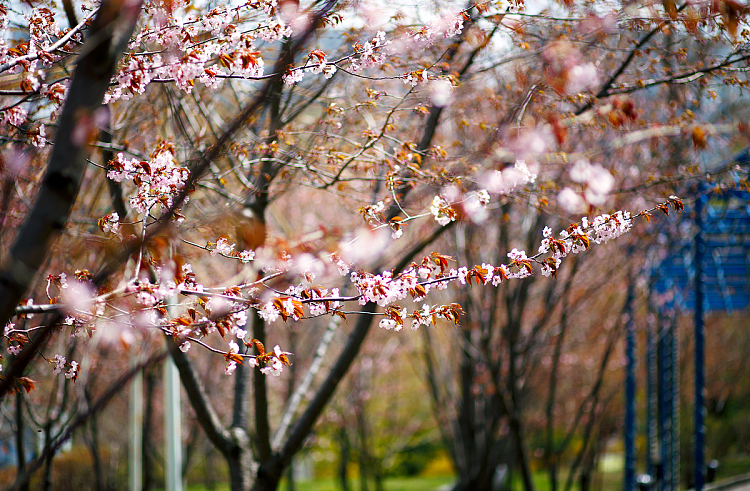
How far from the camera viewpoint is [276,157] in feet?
12.8

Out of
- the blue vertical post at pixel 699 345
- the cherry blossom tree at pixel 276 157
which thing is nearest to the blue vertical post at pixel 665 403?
the blue vertical post at pixel 699 345

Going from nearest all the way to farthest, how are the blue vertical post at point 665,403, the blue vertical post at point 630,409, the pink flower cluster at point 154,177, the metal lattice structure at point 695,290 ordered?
the pink flower cluster at point 154,177 → the metal lattice structure at point 695,290 → the blue vertical post at point 630,409 → the blue vertical post at point 665,403

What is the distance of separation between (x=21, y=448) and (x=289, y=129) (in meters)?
3.93

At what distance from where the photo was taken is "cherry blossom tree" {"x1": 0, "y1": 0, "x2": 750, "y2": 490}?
73.8 inches

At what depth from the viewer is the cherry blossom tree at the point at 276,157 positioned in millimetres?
1875

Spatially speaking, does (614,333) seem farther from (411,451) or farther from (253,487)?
(411,451)

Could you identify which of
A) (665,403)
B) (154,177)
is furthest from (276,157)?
(665,403)

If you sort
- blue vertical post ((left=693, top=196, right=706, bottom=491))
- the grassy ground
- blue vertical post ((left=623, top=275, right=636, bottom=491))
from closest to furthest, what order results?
blue vertical post ((left=693, top=196, right=706, bottom=491))
blue vertical post ((left=623, top=275, right=636, bottom=491))
the grassy ground

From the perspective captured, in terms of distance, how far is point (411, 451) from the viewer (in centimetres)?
2217

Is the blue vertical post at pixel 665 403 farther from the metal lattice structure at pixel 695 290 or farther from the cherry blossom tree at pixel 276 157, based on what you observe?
the cherry blossom tree at pixel 276 157

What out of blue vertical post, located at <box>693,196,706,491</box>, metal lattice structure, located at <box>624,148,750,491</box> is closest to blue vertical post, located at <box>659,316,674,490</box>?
metal lattice structure, located at <box>624,148,750,491</box>

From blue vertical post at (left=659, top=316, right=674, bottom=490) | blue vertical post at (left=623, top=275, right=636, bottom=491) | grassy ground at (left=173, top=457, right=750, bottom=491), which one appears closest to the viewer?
blue vertical post at (left=623, top=275, right=636, bottom=491)

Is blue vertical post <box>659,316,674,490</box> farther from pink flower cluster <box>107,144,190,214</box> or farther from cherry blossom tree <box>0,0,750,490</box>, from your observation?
pink flower cluster <box>107,144,190,214</box>

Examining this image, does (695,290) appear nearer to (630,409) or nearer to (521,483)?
(630,409)
